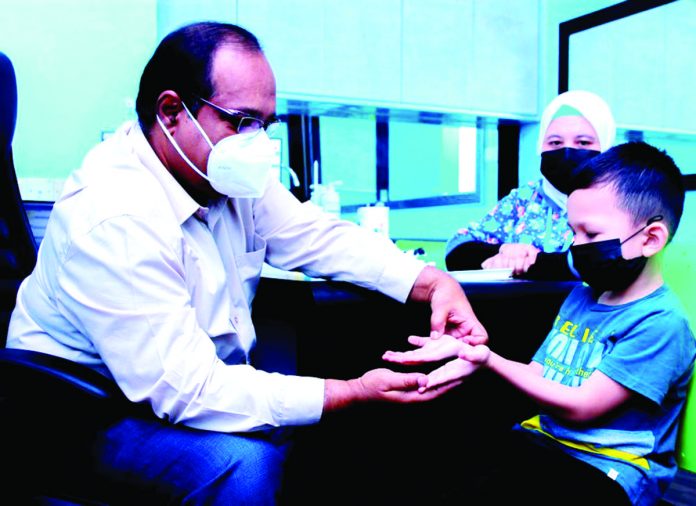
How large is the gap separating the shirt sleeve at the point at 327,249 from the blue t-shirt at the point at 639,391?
0.40 m

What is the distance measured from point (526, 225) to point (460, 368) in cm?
112

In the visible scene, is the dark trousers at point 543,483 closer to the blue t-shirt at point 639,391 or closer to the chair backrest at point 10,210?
the blue t-shirt at point 639,391

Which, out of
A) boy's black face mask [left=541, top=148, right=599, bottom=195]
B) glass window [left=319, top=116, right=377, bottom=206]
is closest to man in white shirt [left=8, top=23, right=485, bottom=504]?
boy's black face mask [left=541, top=148, right=599, bottom=195]

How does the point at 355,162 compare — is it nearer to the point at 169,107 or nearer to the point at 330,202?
the point at 330,202

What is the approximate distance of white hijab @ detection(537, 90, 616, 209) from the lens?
5.88 ft

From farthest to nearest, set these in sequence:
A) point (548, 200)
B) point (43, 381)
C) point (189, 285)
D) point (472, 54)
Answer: point (472, 54)
point (548, 200)
point (189, 285)
point (43, 381)

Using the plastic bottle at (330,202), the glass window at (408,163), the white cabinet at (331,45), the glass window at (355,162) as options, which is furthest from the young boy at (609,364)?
the glass window at (355,162)

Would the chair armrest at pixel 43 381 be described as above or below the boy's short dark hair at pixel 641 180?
below

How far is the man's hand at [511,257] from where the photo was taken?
1401 millimetres

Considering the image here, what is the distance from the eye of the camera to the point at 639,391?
90 centimetres

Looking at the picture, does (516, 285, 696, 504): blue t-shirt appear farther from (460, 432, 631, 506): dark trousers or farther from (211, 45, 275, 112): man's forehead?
(211, 45, 275, 112): man's forehead

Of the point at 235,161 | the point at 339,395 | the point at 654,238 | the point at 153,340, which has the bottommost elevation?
the point at 339,395

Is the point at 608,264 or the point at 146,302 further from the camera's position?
the point at 608,264

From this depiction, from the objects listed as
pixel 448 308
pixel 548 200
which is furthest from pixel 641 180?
pixel 548 200
